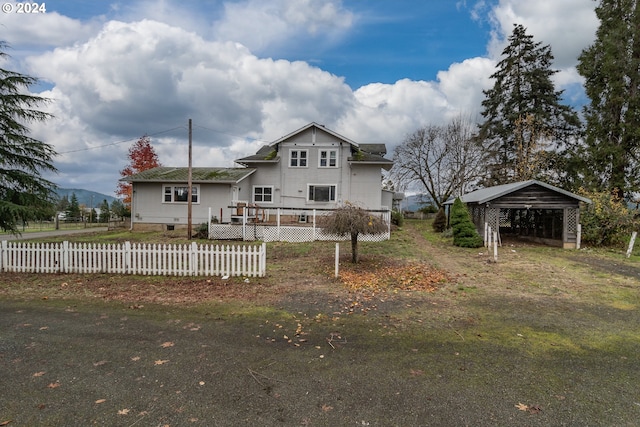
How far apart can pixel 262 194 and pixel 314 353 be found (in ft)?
68.6

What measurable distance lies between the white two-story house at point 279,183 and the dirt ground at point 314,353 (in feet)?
47.0

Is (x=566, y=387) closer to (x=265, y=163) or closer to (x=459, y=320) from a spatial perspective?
(x=459, y=320)

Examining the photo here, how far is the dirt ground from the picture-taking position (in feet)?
10.1

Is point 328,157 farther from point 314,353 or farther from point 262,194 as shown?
point 314,353

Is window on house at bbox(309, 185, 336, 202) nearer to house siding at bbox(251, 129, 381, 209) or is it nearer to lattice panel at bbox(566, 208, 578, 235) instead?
house siding at bbox(251, 129, 381, 209)

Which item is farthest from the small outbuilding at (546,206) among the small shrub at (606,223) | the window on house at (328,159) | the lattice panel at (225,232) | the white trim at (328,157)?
the lattice panel at (225,232)

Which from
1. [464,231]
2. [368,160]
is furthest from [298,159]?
[464,231]

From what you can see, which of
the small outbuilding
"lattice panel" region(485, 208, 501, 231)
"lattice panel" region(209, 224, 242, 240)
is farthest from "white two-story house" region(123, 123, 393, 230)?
the small outbuilding

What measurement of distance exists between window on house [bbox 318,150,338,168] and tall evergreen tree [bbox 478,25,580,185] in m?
17.1

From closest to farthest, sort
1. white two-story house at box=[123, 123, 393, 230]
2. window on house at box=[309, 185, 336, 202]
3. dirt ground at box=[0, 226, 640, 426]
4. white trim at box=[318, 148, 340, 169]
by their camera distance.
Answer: dirt ground at box=[0, 226, 640, 426] < white two-story house at box=[123, 123, 393, 230] < white trim at box=[318, 148, 340, 169] < window on house at box=[309, 185, 336, 202]

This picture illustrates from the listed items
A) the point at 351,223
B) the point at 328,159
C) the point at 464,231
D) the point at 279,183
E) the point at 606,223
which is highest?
the point at 328,159

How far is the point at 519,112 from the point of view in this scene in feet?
104

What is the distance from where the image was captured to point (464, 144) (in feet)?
108

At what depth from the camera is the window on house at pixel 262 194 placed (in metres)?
24.4
